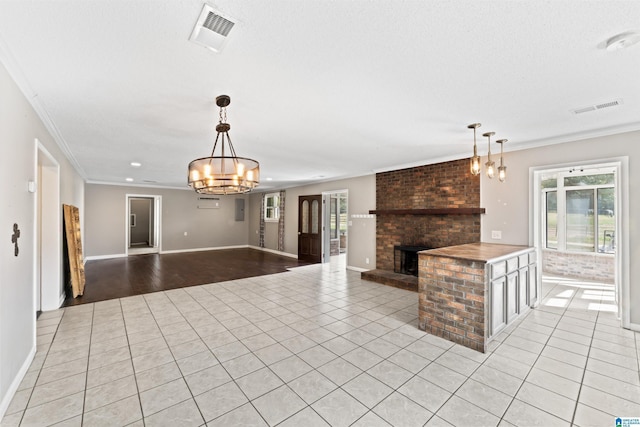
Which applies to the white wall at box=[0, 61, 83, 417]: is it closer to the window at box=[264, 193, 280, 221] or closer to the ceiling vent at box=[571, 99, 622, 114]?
the ceiling vent at box=[571, 99, 622, 114]

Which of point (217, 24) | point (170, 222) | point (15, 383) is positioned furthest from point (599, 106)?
point (170, 222)

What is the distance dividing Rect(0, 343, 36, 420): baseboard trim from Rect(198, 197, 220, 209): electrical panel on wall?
7802mm

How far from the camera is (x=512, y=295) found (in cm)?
331

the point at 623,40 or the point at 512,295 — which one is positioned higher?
the point at 623,40

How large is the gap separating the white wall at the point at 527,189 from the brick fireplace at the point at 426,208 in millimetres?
A: 250

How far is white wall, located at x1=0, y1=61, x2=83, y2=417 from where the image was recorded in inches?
75.0

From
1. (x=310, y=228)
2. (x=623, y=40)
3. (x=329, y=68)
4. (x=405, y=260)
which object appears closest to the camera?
(x=623, y=40)

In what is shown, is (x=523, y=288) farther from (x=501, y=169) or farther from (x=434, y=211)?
(x=434, y=211)

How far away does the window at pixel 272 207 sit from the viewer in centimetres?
975

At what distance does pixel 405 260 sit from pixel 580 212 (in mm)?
4038

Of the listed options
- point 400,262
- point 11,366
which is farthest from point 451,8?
point 400,262

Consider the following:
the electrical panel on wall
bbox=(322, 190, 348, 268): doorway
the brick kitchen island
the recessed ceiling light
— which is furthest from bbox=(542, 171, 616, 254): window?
the electrical panel on wall

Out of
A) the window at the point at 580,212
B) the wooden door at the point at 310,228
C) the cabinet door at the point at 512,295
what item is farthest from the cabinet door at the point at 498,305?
the wooden door at the point at 310,228

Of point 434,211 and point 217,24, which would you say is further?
point 434,211
